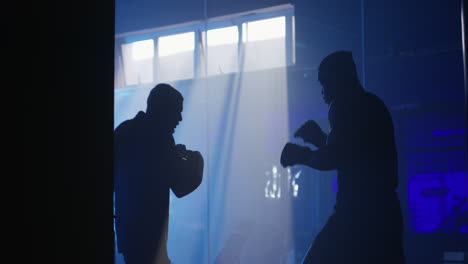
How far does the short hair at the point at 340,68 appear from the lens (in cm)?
182

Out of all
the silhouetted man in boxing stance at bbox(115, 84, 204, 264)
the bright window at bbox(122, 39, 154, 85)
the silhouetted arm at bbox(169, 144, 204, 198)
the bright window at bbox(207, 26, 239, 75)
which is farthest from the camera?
the bright window at bbox(122, 39, 154, 85)

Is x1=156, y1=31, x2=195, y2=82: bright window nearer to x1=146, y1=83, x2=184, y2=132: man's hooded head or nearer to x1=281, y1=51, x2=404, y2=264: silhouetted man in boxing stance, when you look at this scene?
x1=146, y1=83, x2=184, y2=132: man's hooded head

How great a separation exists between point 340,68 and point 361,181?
16.6 inches

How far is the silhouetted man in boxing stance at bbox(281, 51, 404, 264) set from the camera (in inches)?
67.7

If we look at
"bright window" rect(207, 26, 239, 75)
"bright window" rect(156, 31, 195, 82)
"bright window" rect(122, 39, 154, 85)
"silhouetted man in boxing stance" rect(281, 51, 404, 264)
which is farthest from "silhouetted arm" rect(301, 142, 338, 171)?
"bright window" rect(122, 39, 154, 85)

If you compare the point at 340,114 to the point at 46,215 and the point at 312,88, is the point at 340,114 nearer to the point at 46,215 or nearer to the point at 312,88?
the point at 46,215

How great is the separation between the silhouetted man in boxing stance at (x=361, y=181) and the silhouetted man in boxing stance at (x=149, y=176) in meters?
0.49

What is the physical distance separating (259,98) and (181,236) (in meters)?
1.65

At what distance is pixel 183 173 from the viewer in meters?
2.01

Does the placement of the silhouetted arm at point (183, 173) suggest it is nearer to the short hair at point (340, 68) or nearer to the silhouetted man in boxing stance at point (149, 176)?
the silhouetted man in boxing stance at point (149, 176)

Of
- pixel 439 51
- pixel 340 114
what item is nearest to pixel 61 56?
pixel 340 114

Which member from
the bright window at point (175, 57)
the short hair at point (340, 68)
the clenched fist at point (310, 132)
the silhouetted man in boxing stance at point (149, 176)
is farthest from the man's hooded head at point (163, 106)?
the bright window at point (175, 57)

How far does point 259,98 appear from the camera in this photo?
504 centimetres

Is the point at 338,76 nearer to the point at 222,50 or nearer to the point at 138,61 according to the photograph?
the point at 222,50
